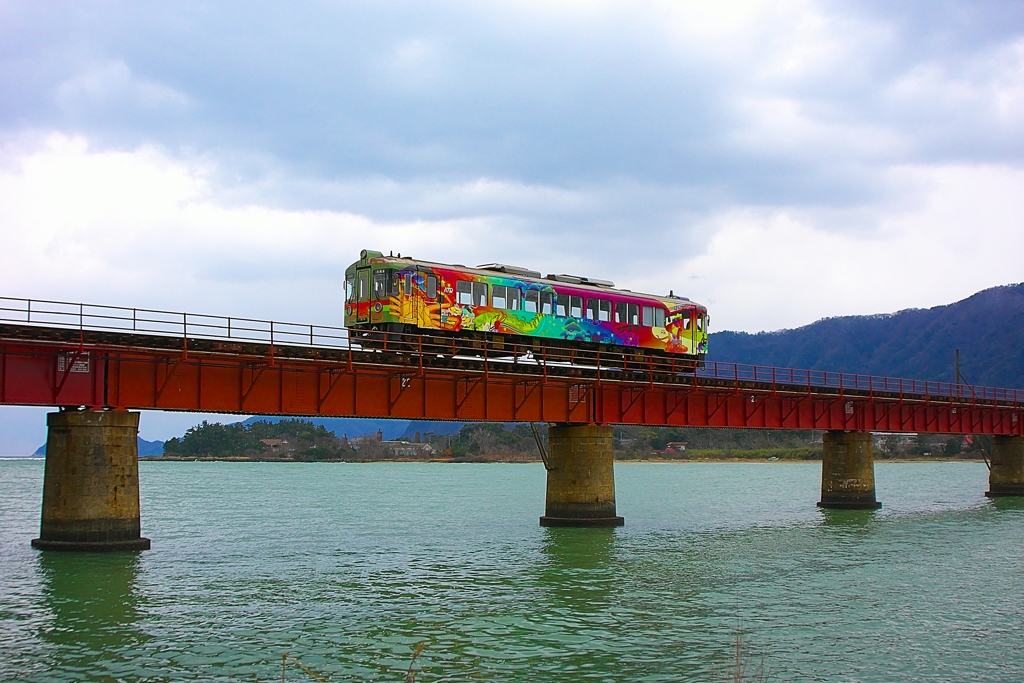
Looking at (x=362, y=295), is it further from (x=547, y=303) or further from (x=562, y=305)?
(x=562, y=305)

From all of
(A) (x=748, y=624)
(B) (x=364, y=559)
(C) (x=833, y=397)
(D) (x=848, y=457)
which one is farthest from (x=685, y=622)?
(D) (x=848, y=457)

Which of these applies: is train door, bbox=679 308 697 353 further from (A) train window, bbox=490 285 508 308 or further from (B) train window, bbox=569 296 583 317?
(A) train window, bbox=490 285 508 308

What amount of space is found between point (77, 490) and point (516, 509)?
113ft

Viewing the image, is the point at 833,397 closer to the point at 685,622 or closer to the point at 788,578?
the point at 788,578

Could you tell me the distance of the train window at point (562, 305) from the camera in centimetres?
4741

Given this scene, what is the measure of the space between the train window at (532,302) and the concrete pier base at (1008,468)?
1704 inches

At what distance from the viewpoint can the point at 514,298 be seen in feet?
151

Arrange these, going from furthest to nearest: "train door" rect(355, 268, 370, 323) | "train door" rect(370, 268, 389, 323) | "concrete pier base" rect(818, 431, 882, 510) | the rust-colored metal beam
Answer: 1. "concrete pier base" rect(818, 431, 882, 510)
2. "train door" rect(355, 268, 370, 323)
3. "train door" rect(370, 268, 389, 323)
4. the rust-colored metal beam

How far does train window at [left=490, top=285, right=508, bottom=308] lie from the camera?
1777 inches

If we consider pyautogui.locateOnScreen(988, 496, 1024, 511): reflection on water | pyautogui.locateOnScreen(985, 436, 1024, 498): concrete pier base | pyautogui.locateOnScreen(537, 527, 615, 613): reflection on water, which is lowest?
pyautogui.locateOnScreen(988, 496, 1024, 511): reflection on water

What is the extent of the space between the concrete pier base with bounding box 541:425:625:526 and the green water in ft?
3.87

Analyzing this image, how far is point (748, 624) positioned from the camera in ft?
82.0

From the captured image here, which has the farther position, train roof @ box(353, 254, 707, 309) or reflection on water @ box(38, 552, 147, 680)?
train roof @ box(353, 254, 707, 309)

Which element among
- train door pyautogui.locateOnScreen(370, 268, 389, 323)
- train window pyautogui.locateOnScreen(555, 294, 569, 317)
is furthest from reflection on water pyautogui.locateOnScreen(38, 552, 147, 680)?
train window pyautogui.locateOnScreen(555, 294, 569, 317)
